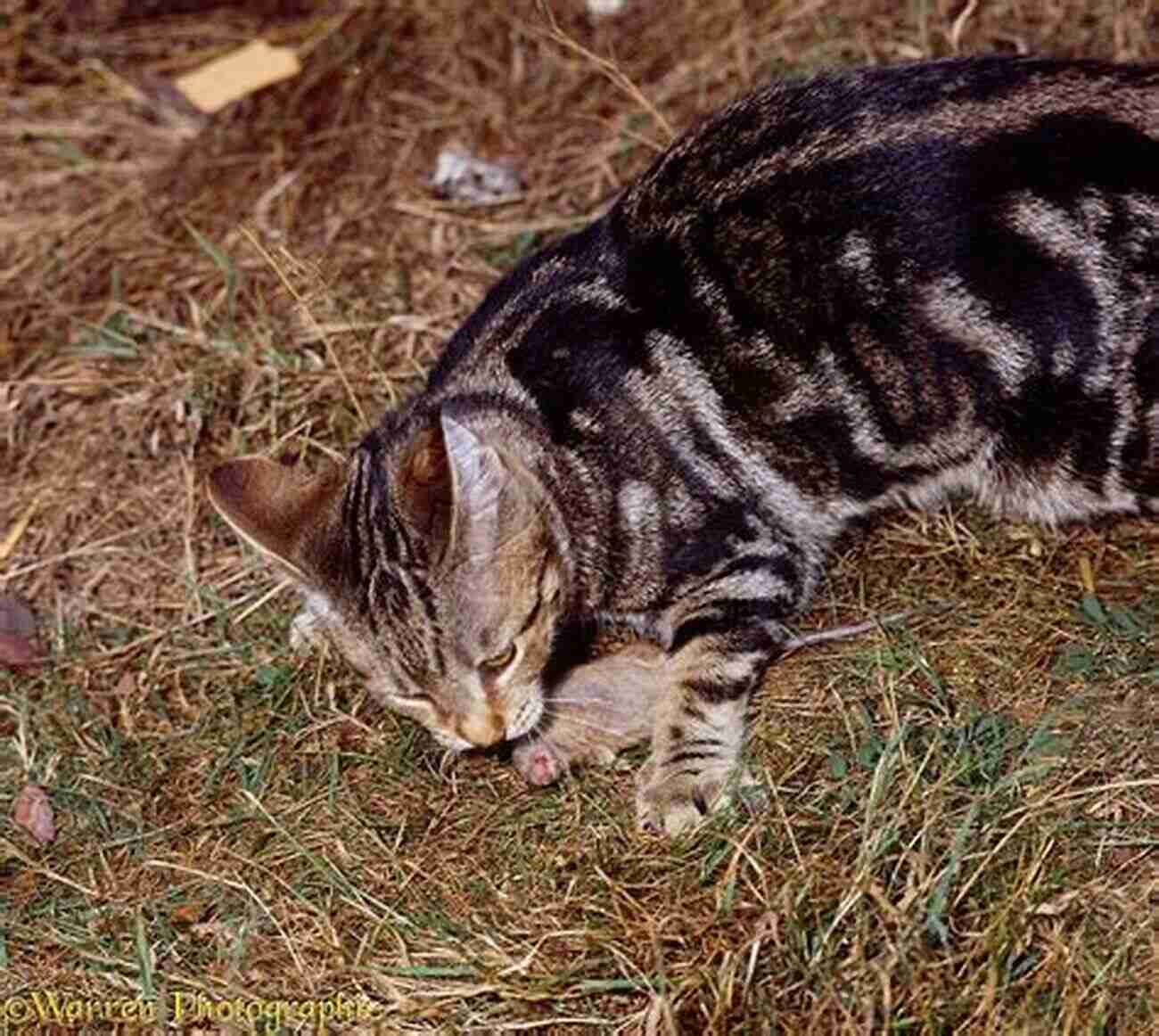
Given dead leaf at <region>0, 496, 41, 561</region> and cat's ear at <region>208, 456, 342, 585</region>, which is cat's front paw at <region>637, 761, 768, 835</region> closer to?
cat's ear at <region>208, 456, 342, 585</region>

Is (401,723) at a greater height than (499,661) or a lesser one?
lesser

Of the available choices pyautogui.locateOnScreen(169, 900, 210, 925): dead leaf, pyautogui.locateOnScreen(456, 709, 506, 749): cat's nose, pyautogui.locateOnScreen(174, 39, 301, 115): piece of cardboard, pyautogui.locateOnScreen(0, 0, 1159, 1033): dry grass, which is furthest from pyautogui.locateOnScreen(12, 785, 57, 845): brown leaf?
pyautogui.locateOnScreen(174, 39, 301, 115): piece of cardboard

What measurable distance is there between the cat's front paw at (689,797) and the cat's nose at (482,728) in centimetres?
31

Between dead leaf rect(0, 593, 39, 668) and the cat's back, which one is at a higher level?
the cat's back

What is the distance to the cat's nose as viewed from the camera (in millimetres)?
3127

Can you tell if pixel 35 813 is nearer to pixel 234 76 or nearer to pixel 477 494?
pixel 477 494

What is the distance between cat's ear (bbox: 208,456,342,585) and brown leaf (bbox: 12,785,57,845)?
779 mm

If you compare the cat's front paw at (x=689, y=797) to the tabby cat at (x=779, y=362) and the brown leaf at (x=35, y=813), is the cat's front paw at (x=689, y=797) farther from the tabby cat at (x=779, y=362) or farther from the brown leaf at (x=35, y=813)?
the brown leaf at (x=35, y=813)

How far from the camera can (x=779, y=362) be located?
11.2ft

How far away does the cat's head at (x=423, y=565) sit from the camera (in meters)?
2.99

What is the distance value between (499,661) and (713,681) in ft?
1.46

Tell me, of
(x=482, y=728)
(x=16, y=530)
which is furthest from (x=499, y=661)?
(x=16, y=530)

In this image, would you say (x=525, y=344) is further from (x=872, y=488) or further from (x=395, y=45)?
(x=395, y=45)

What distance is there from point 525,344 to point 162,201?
1.75 m
